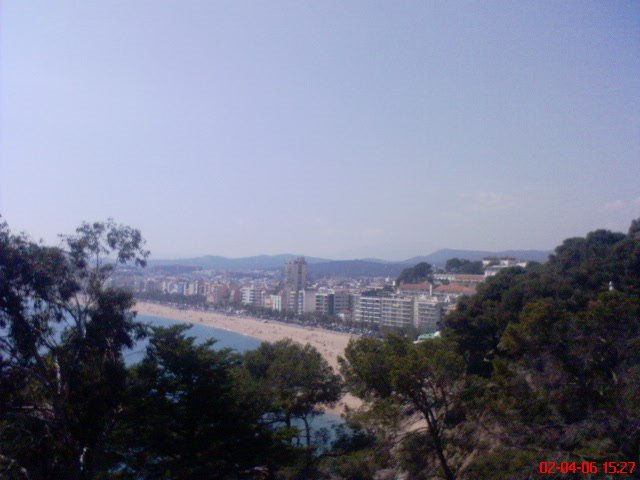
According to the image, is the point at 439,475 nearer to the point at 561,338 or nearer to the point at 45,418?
the point at 561,338

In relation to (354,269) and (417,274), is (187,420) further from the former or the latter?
(354,269)

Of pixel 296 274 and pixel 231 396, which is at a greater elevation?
pixel 231 396

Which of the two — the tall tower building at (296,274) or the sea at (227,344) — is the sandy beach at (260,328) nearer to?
the sea at (227,344)

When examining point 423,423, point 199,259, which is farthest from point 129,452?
point 199,259

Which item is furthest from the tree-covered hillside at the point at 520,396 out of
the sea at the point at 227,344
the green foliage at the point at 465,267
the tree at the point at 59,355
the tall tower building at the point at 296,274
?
the tall tower building at the point at 296,274
